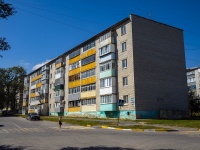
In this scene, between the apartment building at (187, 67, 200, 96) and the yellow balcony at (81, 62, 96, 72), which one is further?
the apartment building at (187, 67, 200, 96)

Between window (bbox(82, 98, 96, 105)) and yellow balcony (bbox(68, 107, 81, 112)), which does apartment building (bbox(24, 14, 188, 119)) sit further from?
yellow balcony (bbox(68, 107, 81, 112))

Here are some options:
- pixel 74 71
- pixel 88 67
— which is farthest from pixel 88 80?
pixel 74 71

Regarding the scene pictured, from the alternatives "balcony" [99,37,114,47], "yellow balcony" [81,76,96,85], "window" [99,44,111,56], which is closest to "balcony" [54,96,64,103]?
"yellow balcony" [81,76,96,85]

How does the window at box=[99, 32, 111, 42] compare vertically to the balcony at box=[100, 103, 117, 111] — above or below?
above

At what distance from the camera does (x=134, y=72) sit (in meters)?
35.5

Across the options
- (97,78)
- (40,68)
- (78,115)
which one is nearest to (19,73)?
(40,68)

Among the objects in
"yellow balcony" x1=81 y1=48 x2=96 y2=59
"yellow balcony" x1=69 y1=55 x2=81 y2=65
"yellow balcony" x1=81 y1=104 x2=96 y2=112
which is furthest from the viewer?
"yellow balcony" x1=69 y1=55 x2=81 y2=65

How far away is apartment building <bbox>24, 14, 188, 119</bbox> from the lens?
3581 cm

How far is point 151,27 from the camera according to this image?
3894cm

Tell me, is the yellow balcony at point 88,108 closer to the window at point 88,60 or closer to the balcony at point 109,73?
the balcony at point 109,73

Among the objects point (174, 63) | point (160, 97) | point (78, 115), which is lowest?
point (78, 115)

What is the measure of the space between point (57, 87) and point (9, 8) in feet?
165

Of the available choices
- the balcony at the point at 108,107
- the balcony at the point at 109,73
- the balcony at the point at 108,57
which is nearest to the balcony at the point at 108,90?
the balcony at the point at 108,107

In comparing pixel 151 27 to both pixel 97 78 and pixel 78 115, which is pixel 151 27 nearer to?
pixel 97 78
